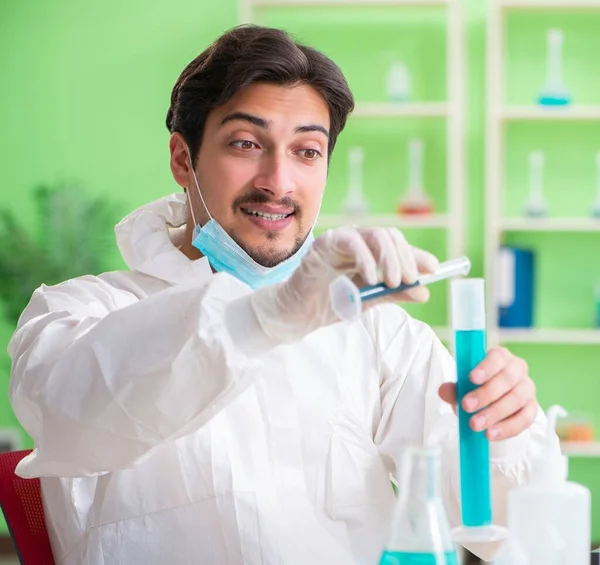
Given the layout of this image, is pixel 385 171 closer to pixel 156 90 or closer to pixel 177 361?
pixel 156 90

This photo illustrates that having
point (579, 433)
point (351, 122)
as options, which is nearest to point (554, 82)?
point (351, 122)

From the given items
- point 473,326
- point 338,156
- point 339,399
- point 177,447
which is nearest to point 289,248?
point 339,399

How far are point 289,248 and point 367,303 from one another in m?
0.65

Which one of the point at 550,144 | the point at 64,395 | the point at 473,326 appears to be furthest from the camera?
the point at 550,144

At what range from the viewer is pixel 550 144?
3.82 meters

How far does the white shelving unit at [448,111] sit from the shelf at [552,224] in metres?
0.19

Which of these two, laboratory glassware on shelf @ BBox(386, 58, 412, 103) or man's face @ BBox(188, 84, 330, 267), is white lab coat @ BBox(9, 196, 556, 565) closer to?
man's face @ BBox(188, 84, 330, 267)

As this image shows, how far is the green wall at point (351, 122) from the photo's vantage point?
3828mm

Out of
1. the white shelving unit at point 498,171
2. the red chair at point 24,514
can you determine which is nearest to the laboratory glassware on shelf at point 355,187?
the white shelving unit at point 498,171

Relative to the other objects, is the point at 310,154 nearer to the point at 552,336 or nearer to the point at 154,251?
the point at 154,251

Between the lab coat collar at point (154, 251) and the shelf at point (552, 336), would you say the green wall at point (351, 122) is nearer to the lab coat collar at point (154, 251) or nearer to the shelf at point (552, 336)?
the shelf at point (552, 336)

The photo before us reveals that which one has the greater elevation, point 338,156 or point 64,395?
point 338,156

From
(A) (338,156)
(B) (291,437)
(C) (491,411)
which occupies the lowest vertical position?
(B) (291,437)

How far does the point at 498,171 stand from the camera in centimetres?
363
